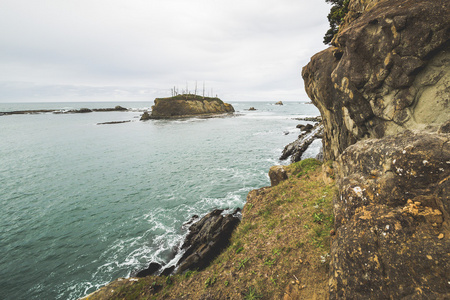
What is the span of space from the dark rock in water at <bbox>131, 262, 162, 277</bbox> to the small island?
312 ft

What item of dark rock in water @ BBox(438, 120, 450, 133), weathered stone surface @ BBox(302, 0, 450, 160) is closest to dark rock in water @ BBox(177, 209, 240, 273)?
weathered stone surface @ BBox(302, 0, 450, 160)

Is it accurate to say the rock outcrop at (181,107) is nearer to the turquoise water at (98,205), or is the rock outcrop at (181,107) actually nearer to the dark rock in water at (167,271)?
the turquoise water at (98,205)

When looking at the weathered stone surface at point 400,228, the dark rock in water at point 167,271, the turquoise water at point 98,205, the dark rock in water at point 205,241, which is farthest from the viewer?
the turquoise water at point 98,205

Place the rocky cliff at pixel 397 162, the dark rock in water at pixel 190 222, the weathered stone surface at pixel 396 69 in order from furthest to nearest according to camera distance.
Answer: the dark rock in water at pixel 190 222 → the weathered stone surface at pixel 396 69 → the rocky cliff at pixel 397 162

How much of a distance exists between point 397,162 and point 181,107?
365 ft

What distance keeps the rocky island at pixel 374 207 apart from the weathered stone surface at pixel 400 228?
2 centimetres

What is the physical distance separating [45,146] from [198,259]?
158 ft

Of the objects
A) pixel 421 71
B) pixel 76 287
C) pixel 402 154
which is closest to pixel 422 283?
pixel 402 154

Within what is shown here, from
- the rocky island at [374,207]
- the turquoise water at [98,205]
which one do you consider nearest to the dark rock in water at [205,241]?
the rocky island at [374,207]

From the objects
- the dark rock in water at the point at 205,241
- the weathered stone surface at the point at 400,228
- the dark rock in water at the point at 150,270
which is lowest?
the dark rock in water at the point at 150,270

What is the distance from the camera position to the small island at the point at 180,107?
103750 mm

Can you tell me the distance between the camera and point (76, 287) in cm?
1055

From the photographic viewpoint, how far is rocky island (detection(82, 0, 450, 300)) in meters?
4.66

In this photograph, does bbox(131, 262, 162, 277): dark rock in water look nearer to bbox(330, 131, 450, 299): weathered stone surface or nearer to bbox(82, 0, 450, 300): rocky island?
bbox(82, 0, 450, 300): rocky island
